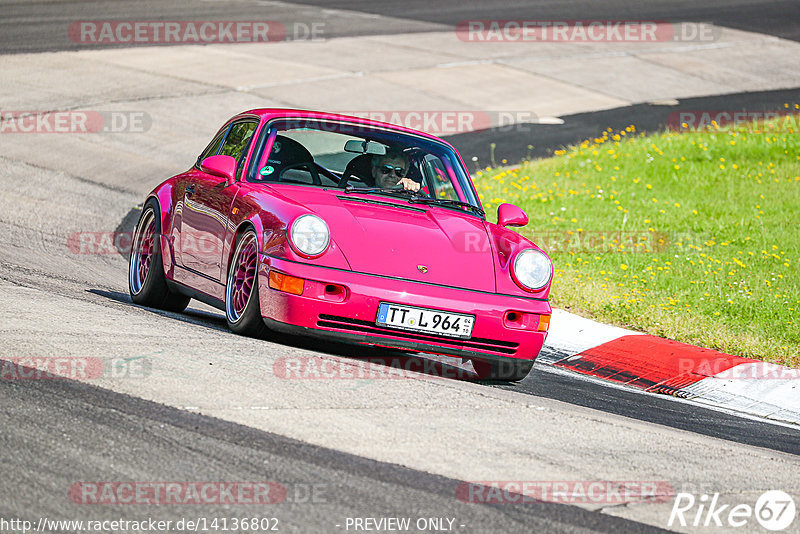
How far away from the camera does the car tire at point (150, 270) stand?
7898 millimetres

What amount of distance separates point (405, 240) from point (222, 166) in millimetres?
1444

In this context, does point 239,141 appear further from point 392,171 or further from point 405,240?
point 405,240

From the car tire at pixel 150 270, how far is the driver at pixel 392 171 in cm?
176

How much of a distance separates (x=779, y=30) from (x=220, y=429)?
30453mm

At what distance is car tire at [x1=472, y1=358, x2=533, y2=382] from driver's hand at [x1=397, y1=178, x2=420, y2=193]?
131 cm

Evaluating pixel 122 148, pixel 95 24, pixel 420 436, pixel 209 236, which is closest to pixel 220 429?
pixel 420 436

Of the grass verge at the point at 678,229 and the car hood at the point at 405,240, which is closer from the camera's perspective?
the car hood at the point at 405,240

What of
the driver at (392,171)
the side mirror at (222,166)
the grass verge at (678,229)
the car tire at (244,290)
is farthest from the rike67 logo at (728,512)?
the grass verge at (678,229)

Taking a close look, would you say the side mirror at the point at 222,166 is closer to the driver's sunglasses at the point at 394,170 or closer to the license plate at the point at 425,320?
the driver's sunglasses at the point at 394,170

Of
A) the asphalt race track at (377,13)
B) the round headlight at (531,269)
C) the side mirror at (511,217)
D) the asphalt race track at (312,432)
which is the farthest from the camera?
the asphalt race track at (377,13)

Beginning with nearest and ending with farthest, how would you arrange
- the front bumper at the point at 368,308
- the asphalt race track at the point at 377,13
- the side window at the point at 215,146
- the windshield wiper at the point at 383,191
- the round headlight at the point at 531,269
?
the front bumper at the point at 368,308, the round headlight at the point at 531,269, the windshield wiper at the point at 383,191, the side window at the point at 215,146, the asphalt race track at the point at 377,13

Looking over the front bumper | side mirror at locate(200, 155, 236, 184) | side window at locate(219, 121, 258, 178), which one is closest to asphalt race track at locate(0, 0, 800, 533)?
the front bumper

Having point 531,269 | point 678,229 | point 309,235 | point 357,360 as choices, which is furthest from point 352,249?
point 678,229

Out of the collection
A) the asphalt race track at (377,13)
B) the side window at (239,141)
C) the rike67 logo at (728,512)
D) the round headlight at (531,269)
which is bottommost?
the rike67 logo at (728,512)
